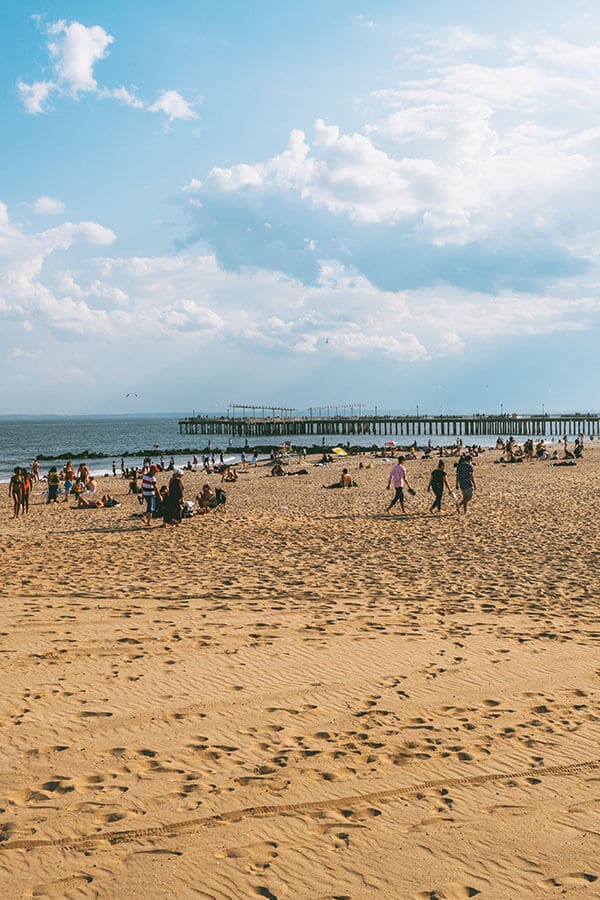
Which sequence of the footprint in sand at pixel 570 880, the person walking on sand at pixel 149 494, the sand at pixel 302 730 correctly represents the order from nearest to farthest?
the footprint in sand at pixel 570 880, the sand at pixel 302 730, the person walking on sand at pixel 149 494

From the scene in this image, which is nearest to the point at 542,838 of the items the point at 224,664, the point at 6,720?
the point at 224,664

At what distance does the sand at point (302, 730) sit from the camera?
351 centimetres

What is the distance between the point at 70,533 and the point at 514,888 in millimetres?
14223

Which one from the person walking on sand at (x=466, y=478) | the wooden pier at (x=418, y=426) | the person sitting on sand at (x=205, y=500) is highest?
the wooden pier at (x=418, y=426)

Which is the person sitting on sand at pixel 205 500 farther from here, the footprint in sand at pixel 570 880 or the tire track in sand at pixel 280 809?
the footprint in sand at pixel 570 880

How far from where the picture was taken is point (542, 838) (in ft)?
12.2

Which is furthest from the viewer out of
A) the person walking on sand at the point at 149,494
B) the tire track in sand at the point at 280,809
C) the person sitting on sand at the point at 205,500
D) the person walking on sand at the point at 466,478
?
the person sitting on sand at the point at 205,500

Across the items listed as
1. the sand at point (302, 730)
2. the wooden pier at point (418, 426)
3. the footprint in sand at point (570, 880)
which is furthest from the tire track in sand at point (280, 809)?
the wooden pier at point (418, 426)

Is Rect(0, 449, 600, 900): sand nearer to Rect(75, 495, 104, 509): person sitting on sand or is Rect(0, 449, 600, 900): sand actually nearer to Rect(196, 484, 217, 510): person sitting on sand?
Rect(196, 484, 217, 510): person sitting on sand

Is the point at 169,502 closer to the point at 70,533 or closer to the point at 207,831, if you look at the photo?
the point at 70,533

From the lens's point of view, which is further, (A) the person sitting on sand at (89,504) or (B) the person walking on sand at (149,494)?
(A) the person sitting on sand at (89,504)

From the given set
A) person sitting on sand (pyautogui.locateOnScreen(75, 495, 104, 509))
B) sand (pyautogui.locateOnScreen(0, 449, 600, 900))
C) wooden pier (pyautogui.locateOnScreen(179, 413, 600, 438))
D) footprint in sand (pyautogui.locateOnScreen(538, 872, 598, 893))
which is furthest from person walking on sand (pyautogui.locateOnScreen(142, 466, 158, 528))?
wooden pier (pyautogui.locateOnScreen(179, 413, 600, 438))

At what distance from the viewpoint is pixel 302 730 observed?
5.02 m

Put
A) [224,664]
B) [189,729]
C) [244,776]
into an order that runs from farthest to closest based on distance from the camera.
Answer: [224,664] < [189,729] < [244,776]
